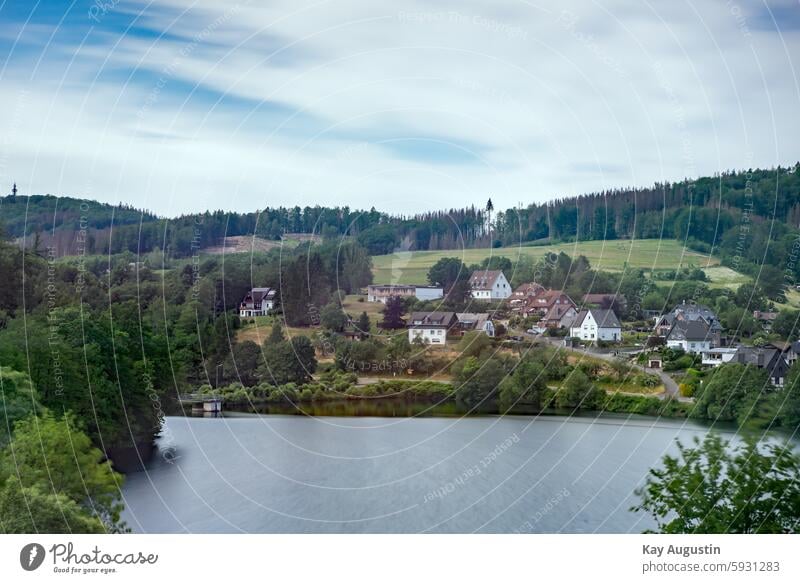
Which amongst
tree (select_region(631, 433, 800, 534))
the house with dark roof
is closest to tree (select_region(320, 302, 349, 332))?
the house with dark roof

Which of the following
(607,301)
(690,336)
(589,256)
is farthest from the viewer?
(589,256)

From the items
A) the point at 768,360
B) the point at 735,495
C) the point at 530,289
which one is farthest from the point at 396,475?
the point at 530,289

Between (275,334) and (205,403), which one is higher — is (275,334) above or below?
above

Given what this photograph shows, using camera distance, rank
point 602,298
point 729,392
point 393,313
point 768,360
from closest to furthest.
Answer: point 729,392, point 768,360, point 393,313, point 602,298

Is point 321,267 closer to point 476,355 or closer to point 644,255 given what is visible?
point 476,355

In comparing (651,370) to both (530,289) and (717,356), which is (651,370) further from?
(530,289)

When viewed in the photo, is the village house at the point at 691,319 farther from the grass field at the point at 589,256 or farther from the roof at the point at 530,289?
the roof at the point at 530,289
